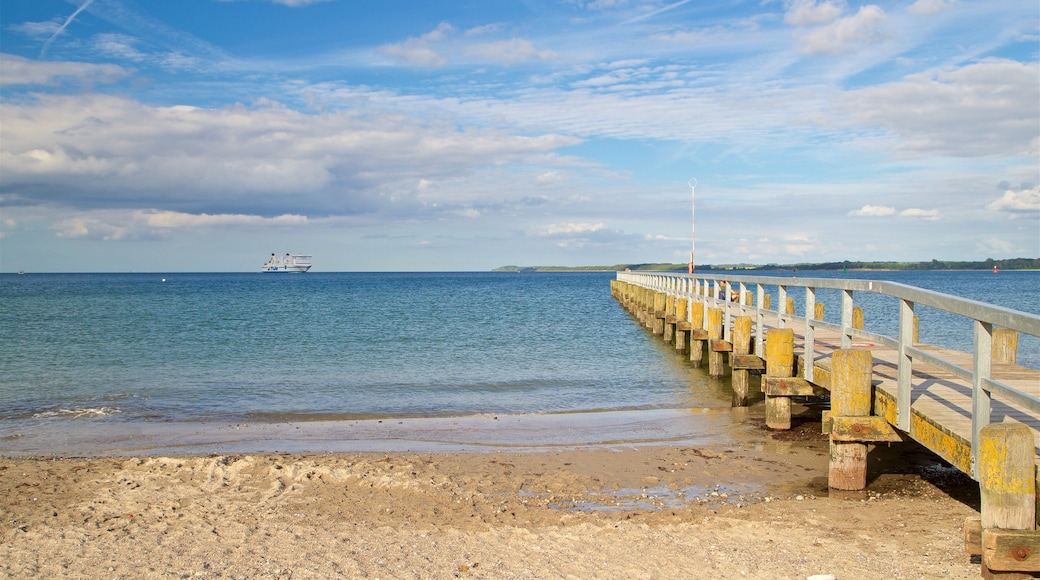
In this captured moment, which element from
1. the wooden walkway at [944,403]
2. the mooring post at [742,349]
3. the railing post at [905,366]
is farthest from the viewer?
the mooring post at [742,349]

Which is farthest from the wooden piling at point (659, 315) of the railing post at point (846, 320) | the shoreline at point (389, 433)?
the railing post at point (846, 320)

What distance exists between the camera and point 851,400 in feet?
23.1

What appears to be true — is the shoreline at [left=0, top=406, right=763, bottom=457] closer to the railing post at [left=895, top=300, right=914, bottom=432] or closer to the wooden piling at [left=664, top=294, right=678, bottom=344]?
the railing post at [left=895, top=300, right=914, bottom=432]

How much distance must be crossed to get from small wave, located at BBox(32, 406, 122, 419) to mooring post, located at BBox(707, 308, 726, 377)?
1115 centimetres

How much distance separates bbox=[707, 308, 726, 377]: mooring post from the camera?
1566cm

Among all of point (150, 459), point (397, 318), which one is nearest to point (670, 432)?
point (150, 459)

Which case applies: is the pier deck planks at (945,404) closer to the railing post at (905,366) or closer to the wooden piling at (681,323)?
the railing post at (905,366)

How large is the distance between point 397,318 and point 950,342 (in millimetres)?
23740

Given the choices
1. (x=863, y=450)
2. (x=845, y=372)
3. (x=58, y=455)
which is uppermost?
(x=845, y=372)

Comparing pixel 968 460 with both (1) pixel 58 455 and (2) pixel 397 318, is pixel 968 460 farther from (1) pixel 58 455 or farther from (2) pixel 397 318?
(2) pixel 397 318

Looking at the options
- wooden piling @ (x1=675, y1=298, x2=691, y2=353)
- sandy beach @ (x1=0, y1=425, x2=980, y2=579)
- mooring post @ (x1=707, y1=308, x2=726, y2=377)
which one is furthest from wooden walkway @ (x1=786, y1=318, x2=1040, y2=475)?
wooden piling @ (x1=675, y1=298, x2=691, y2=353)

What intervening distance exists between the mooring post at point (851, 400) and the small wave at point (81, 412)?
A: 37.4 feet

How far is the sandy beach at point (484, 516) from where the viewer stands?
5.64 metres

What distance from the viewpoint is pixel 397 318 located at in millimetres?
37094
